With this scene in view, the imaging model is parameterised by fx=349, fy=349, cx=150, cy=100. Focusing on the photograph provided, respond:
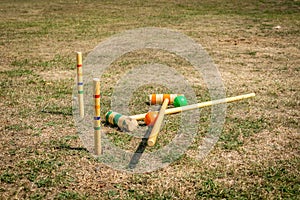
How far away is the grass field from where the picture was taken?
390 centimetres

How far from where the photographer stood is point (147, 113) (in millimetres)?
5363

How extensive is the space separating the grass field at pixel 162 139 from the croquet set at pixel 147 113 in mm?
173

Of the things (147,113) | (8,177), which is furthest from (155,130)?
(8,177)

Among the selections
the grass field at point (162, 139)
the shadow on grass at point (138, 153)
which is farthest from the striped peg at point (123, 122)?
the shadow on grass at point (138, 153)

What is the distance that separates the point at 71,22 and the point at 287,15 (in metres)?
11.4

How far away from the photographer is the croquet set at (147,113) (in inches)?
159

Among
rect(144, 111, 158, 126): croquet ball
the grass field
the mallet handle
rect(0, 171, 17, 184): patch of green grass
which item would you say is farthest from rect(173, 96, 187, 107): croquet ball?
rect(0, 171, 17, 184): patch of green grass

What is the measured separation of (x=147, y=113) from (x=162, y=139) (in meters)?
0.58

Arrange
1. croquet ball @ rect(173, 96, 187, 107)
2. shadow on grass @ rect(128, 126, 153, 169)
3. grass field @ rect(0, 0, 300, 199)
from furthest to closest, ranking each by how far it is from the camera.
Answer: croquet ball @ rect(173, 96, 187, 107)
shadow on grass @ rect(128, 126, 153, 169)
grass field @ rect(0, 0, 300, 199)

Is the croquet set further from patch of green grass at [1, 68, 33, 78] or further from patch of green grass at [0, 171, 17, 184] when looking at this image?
patch of green grass at [1, 68, 33, 78]

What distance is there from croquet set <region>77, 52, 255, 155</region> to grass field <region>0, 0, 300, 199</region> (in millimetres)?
173

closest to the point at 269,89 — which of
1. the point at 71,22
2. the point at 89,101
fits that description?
the point at 89,101

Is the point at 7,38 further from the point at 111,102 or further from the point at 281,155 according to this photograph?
the point at 281,155

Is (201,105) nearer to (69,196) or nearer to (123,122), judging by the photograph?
(123,122)
